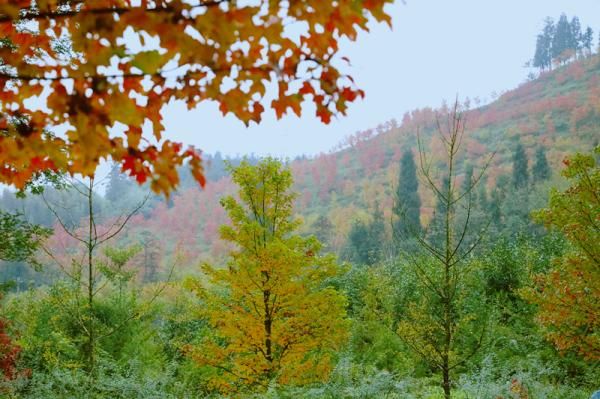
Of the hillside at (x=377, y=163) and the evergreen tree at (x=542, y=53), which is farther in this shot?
the evergreen tree at (x=542, y=53)

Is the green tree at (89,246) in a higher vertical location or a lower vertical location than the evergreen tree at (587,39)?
lower

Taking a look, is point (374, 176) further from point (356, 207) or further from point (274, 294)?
point (274, 294)

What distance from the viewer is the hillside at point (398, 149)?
2520 inches

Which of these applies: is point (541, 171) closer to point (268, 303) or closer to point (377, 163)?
point (268, 303)

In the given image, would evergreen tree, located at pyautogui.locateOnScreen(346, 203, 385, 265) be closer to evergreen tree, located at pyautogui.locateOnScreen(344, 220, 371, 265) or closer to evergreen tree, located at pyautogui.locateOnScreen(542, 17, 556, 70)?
evergreen tree, located at pyautogui.locateOnScreen(344, 220, 371, 265)

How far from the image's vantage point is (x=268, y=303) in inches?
266

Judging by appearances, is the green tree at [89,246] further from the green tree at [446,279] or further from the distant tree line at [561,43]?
the distant tree line at [561,43]

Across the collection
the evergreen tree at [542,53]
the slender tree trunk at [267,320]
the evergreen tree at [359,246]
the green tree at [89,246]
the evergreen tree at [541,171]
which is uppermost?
the evergreen tree at [542,53]

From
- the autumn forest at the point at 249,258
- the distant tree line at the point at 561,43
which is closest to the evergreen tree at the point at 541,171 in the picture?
the autumn forest at the point at 249,258

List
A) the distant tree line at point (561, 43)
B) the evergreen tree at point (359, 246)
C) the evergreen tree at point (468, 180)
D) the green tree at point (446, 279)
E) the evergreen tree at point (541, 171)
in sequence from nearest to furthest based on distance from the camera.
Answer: the green tree at point (446, 279), the evergreen tree at point (468, 180), the evergreen tree at point (359, 246), the evergreen tree at point (541, 171), the distant tree line at point (561, 43)

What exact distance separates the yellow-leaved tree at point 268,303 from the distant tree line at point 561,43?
10736cm

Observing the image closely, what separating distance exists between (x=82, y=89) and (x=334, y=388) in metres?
4.30

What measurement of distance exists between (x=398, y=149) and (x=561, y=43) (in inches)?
1772

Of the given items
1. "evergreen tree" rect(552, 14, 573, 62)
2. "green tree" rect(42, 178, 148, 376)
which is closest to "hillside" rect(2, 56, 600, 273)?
"evergreen tree" rect(552, 14, 573, 62)
